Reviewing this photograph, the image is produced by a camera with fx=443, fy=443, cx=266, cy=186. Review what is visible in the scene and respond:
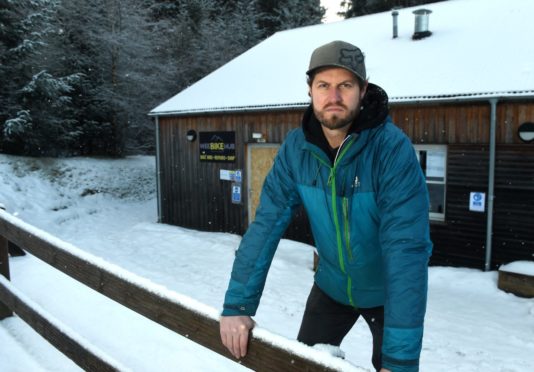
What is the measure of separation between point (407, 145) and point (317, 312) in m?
1.16

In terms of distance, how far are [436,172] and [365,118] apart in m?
7.82

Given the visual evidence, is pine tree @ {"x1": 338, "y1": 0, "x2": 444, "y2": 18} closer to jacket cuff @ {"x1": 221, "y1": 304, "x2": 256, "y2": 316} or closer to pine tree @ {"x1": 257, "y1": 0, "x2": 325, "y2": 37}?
pine tree @ {"x1": 257, "y1": 0, "x2": 325, "y2": 37}

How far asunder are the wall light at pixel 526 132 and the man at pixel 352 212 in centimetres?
711

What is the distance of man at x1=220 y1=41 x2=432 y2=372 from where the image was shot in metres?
1.73

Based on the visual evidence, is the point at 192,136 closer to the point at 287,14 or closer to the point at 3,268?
the point at 3,268

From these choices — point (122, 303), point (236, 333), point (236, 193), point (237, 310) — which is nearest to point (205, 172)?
point (236, 193)

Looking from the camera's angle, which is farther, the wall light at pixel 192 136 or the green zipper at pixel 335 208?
the wall light at pixel 192 136

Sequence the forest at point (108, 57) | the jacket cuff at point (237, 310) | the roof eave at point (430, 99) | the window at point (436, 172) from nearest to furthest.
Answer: the jacket cuff at point (237, 310) < the roof eave at point (430, 99) < the window at point (436, 172) < the forest at point (108, 57)

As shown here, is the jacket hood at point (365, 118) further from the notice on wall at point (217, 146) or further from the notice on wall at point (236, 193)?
the notice on wall at point (217, 146)

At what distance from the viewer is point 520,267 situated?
7551 millimetres

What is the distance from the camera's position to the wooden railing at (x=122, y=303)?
159 cm

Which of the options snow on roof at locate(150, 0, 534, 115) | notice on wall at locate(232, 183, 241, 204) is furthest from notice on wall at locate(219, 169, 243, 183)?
snow on roof at locate(150, 0, 534, 115)

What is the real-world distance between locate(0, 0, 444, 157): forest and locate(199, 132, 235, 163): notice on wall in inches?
331

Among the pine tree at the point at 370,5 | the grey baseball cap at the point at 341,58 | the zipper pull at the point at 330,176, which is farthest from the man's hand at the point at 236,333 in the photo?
the pine tree at the point at 370,5
